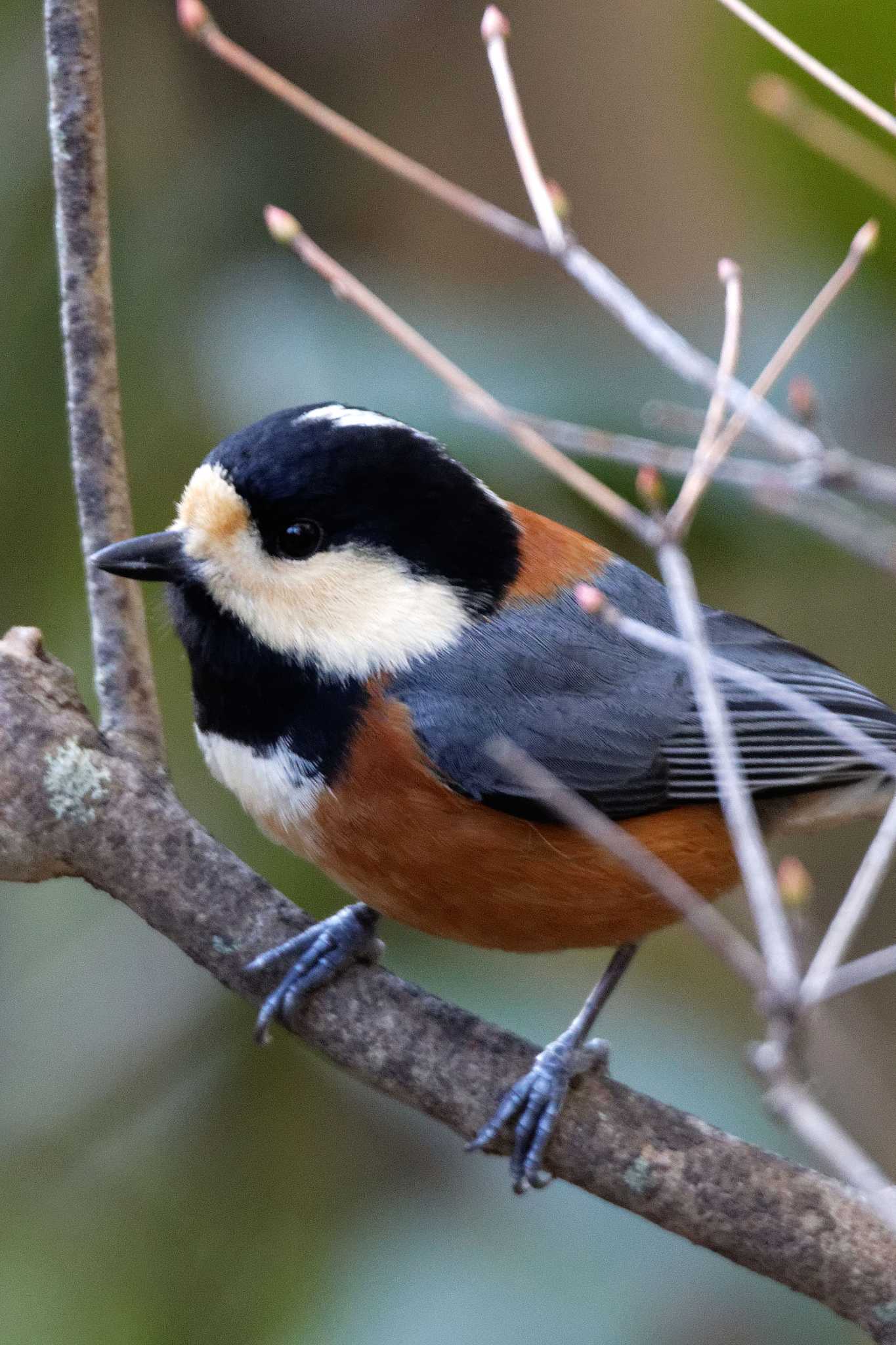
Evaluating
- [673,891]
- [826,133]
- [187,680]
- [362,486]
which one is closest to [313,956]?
[362,486]

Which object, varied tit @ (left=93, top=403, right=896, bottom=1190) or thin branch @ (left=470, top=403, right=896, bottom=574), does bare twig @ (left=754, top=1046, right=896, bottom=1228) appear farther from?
varied tit @ (left=93, top=403, right=896, bottom=1190)

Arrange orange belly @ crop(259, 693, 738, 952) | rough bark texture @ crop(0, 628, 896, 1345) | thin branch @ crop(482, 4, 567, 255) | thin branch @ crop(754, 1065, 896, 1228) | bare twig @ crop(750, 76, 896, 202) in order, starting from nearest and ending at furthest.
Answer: thin branch @ crop(754, 1065, 896, 1228)
thin branch @ crop(482, 4, 567, 255)
bare twig @ crop(750, 76, 896, 202)
rough bark texture @ crop(0, 628, 896, 1345)
orange belly @ crop(259, 693, 738, 952)

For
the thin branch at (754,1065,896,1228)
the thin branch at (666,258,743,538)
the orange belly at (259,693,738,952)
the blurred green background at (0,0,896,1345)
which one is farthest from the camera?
the blurred green background at (0,0,896,1345)

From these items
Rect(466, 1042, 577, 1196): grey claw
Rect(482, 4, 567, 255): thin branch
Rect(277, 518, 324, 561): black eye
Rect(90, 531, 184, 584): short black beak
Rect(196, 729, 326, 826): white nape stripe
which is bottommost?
Rect(466, 1042, 577, 1196): grey claw

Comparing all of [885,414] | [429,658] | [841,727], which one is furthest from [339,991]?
[885,414]

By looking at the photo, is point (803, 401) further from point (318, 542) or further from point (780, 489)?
point (318, 542)

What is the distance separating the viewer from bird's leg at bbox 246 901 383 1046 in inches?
71.7

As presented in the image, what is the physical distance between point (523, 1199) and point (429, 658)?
96 cm

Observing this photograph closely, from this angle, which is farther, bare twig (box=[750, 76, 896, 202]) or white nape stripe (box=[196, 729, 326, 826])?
white nape stripe (box=[196, 729, 326, 826])

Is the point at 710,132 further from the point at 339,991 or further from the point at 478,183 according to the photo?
the point at 339,991

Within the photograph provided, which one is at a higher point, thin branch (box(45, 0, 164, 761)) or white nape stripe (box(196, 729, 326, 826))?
thin branch (box(45, 0, 164, 761))

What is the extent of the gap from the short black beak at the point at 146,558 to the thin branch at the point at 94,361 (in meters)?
0.11

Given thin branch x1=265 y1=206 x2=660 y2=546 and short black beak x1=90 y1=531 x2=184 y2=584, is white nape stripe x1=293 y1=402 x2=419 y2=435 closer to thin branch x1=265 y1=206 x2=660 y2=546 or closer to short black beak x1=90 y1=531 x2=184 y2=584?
short black beak x1=90 y1=531 x2=184 y2=584

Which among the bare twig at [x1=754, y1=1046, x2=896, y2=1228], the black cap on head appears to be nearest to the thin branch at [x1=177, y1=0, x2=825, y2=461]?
the bare twig at [x1=754, y1=1046, x2=896, y2=1228]
